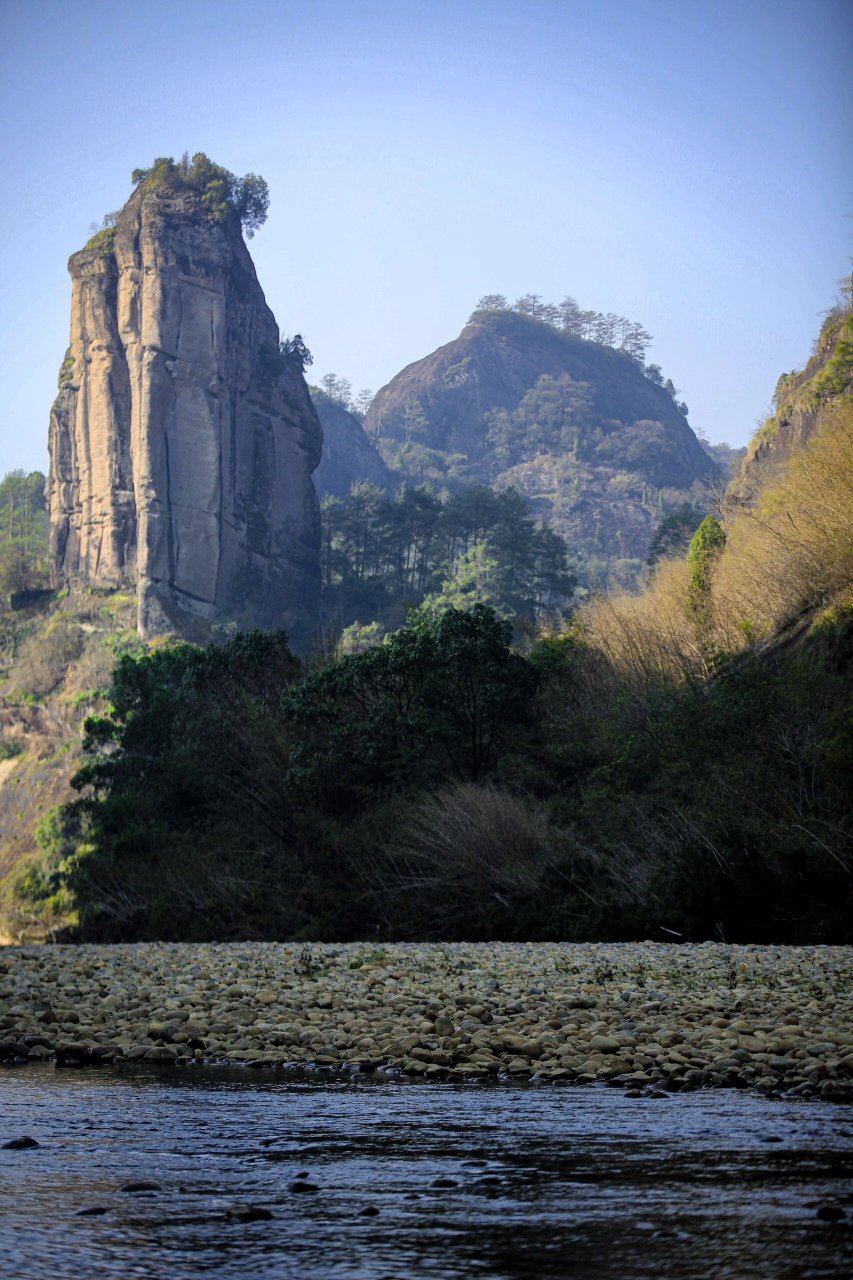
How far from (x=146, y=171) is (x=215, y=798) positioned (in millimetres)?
64945

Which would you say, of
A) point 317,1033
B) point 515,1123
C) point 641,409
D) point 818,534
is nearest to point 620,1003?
point 317,1033

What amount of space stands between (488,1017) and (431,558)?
3136 inches

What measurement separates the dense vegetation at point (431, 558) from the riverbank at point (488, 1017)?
186 ft

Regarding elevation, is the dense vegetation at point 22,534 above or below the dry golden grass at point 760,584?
above

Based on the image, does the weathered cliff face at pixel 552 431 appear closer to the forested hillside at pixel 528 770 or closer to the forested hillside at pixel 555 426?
the forested hillside at pixel 555 426

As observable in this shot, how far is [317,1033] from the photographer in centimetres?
888

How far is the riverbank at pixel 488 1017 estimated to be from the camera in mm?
7348

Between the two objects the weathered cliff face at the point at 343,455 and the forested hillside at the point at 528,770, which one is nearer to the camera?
the forested hillside at the point at 528,770

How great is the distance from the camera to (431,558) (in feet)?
290

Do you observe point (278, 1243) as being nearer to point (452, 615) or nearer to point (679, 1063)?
point (679, 1063)

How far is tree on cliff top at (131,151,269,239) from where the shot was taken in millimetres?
83000

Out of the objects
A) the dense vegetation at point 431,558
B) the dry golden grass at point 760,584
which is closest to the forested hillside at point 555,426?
the dense vegetation at point 431,558

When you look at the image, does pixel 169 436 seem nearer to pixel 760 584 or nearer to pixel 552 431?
pixel 760 584

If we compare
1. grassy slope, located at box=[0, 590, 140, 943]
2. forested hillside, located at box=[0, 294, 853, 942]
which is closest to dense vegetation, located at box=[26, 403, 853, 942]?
forested hillside, located at box=[0, 294, 853, 942]
